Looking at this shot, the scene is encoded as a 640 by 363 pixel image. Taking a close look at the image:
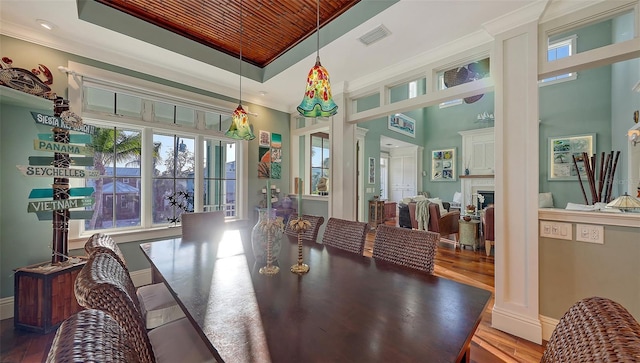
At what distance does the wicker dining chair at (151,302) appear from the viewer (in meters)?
1.30

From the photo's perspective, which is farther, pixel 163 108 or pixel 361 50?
pixel 163 108

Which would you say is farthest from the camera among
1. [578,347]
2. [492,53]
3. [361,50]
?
[361,50]

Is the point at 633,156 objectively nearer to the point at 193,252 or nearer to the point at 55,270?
the point at 193,252

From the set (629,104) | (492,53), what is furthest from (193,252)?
(629,104)

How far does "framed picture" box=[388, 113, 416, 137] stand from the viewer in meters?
7.31

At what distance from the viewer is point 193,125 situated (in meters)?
3.56

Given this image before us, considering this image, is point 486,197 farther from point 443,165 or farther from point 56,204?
point 56,204

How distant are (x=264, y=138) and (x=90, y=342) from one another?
401 centimetres

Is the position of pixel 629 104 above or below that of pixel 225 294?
above

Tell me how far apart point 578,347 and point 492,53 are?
2573 mm

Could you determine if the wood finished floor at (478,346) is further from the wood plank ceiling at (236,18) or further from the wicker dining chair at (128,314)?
the wood plank ceiling at (236,18)

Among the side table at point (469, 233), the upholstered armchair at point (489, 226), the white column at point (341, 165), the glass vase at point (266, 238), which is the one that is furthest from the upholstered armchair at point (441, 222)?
the glass vase at point (266, 238)

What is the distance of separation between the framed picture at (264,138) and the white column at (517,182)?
334cm

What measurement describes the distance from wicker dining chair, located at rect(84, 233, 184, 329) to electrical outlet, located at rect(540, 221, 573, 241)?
9.41ft
